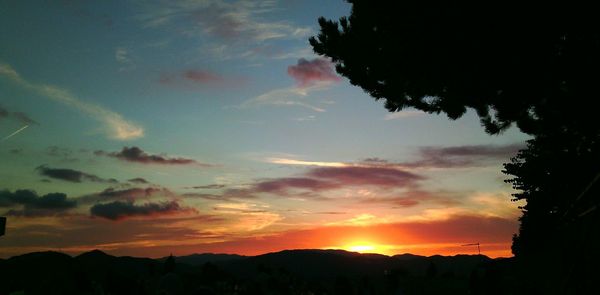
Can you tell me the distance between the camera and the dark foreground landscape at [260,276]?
21047 mm

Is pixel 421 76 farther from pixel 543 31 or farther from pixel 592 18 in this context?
pixel 592 18

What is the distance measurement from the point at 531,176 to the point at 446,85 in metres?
13.8

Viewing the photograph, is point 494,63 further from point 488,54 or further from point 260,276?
point 260,276

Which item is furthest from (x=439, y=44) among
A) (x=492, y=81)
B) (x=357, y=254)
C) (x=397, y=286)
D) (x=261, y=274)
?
(x=357, y=254)

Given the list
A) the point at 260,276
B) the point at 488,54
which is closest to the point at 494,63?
Answer: the point at 488,54

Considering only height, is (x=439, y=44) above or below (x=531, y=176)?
below

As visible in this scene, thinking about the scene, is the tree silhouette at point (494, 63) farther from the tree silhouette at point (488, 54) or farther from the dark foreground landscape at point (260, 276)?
the dark foreground landscape at point (260, 276)

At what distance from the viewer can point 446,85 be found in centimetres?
827

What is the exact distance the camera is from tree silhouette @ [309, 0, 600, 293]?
6.65 m

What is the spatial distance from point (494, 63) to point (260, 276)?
2627 cm

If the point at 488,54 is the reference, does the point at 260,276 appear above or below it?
below

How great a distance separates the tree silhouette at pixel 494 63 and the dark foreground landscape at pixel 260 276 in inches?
278

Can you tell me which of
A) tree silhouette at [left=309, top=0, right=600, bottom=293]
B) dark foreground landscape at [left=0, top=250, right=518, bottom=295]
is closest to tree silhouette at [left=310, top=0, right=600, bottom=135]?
tree silhouette at [left=309, top=0, right=600, bottom=293]

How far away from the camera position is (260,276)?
102ft
